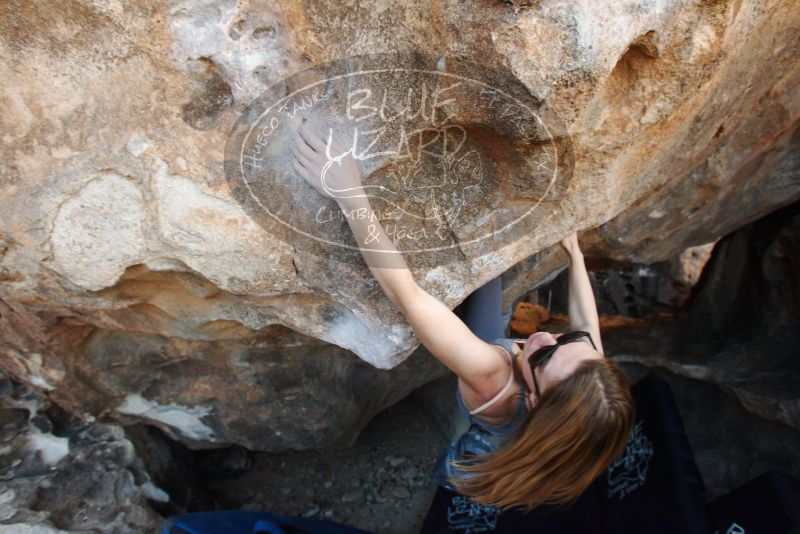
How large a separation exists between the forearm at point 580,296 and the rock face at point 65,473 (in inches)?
41.2

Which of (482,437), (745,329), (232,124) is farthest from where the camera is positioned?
(745,329)

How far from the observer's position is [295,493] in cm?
177

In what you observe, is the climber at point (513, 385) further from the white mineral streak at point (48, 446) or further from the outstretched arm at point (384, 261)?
the white mineral streak at point (48, 446)

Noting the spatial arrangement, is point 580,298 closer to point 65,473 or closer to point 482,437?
point 482,437

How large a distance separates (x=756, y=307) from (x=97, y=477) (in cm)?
183

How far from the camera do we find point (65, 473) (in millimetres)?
1275

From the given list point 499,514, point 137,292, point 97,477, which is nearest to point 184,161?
point 137,292

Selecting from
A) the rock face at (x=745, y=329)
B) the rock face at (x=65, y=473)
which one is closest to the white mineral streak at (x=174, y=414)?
the rock face at (x=65, y=473)

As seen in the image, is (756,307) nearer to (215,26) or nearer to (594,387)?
(594,387)

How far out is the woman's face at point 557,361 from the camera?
917 mm

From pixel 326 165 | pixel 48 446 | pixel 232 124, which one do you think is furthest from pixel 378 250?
pixel 48 446

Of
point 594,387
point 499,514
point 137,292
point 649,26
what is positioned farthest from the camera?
point 499,514

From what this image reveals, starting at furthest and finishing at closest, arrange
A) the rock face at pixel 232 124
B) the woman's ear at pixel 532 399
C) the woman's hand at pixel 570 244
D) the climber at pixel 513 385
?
the woman's hand at pixel 570 244 → the woman's ear at pixel 532 399 → the climber at pixel 513 385 → the rock face at pixel 232 124

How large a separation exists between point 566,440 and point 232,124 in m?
0.69
